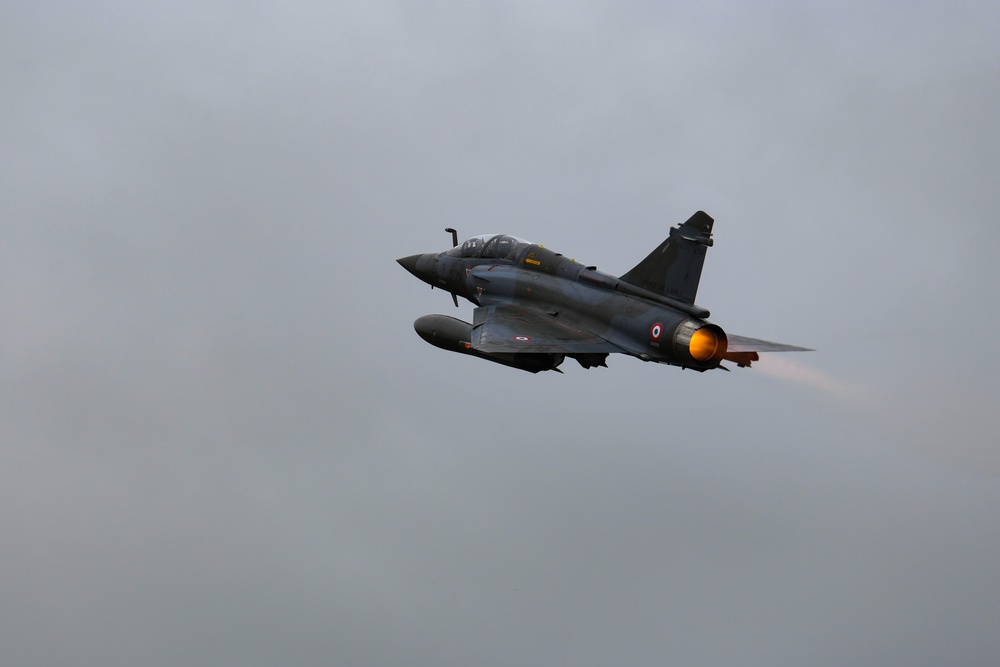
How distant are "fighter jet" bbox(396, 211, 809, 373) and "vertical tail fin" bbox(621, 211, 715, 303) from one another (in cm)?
3

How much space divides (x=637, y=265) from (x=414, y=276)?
1071 cm

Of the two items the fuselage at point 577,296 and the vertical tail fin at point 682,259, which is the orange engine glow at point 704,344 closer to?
the fuselage at point 577,296

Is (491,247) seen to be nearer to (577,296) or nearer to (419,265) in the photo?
(419,265)

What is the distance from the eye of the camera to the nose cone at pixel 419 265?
39.4 metres

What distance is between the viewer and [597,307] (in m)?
32.5

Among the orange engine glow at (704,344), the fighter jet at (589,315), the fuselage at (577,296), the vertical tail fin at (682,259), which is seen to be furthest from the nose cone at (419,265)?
the orange engine glow at (704,344)

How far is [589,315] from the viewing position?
32688 millimetres

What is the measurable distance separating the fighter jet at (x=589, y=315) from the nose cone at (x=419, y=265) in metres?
2.87

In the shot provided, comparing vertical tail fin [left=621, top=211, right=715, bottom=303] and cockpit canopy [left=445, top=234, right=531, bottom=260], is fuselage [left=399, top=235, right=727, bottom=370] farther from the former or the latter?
vertical tail fin [left=621, top=211, right=715, bottom=303]

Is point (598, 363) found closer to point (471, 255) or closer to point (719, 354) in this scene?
point (719, 354)

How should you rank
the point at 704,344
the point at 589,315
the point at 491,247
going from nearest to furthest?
1. the point at 704,344
2. the point at 589,315
3. the point at 491,247

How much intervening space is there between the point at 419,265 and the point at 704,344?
13.2 m

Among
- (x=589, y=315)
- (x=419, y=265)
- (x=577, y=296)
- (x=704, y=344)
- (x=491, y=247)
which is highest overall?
(x=491, y=247)

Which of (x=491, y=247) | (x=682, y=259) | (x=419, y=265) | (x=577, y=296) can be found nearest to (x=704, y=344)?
(x=682, y=259)
